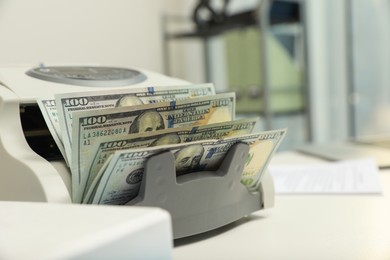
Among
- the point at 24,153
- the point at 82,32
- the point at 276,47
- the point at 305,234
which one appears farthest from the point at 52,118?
the point at 276,47

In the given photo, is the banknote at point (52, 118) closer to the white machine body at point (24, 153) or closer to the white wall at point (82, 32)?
the white machine body at point (24, 153)

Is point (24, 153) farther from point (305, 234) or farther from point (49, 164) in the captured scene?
point (305, 234)

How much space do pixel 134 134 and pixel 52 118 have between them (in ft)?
0.31

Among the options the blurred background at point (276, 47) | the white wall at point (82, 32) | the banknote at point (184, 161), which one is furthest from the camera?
the blurred background at point (276, 47)

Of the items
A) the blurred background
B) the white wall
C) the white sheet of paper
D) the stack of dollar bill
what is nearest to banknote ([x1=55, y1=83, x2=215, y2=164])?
the stack of dollar bill

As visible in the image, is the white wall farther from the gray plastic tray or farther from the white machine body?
the gray plastic tray

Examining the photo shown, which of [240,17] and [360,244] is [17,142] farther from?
[240,17]

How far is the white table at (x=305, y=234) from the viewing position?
411mm

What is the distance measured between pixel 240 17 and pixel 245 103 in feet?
1.64

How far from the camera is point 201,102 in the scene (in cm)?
45

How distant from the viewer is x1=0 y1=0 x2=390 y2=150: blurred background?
79.1 inches

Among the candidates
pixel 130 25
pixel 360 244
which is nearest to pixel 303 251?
pixel 360 244

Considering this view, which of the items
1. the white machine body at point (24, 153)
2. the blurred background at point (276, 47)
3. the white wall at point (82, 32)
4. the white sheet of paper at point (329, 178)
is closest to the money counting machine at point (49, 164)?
the white machine body at point (24, 153)

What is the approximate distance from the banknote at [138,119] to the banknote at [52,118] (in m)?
0.04
